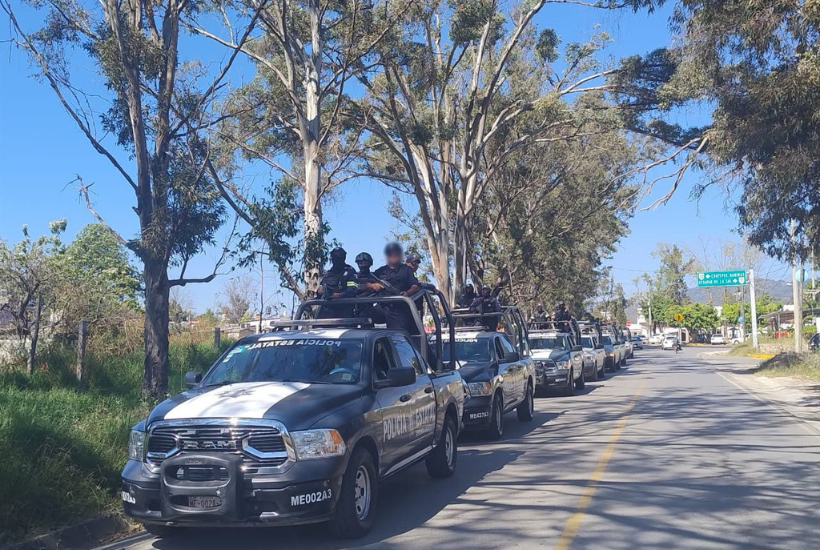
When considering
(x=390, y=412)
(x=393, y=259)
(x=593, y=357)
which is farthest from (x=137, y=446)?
(x=593, y=357)

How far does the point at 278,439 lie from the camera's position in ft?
20.6

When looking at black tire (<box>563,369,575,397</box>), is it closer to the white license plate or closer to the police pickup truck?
the police pickup truck

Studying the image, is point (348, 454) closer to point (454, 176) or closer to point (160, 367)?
point (160, 367)

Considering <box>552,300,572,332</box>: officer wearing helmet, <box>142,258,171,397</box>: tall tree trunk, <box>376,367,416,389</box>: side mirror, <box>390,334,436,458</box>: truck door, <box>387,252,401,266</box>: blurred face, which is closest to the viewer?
<box>376,367,416,389</box>: side mirror

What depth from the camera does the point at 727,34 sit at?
14.5 meters

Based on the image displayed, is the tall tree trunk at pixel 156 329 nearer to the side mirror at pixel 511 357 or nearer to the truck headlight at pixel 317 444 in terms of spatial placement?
the side mirror at pixel 511 357

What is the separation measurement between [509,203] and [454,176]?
4702 millimetres

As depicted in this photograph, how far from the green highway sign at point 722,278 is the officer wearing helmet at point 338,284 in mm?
50271

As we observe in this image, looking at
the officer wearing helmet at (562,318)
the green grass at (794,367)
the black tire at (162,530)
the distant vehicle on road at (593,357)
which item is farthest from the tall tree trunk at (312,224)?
the green grass at (794,367)

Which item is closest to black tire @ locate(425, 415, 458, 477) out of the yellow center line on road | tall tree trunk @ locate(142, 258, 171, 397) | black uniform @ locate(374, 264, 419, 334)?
black uniform @ locate(374, 264, 419, 334)

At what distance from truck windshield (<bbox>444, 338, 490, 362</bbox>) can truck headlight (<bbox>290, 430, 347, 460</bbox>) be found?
24.2ft

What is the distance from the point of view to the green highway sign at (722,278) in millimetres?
55938

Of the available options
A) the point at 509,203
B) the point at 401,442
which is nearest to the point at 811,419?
the point at 401,442

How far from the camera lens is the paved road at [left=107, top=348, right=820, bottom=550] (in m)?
6.91
